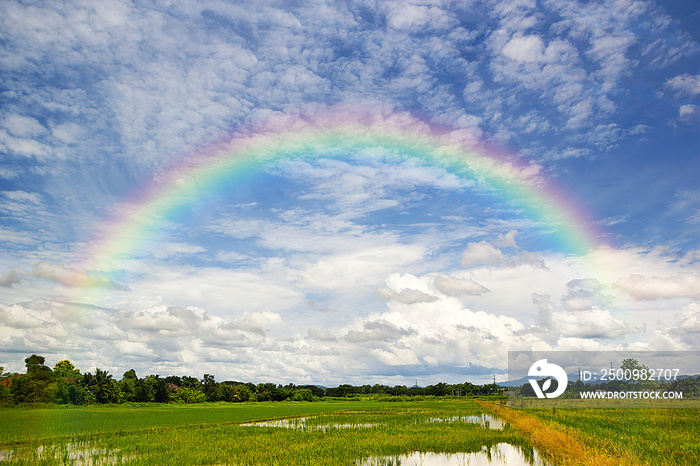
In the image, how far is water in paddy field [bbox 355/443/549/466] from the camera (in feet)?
51.5

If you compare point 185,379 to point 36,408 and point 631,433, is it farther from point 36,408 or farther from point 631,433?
point 631,433

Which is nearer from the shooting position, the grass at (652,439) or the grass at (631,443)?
the grass at (631,443)

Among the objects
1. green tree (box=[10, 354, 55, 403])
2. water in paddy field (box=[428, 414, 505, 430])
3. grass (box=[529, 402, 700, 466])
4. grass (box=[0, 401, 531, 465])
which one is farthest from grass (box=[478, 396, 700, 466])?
green tree (box=[10, 354, 55, 403])

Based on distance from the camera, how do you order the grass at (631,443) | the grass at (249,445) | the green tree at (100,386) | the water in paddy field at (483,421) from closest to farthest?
the grass at (631,443), the grass at (249,445), the water in paddy field at (483,421), the green tree at (100,386)

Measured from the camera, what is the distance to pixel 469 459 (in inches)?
659

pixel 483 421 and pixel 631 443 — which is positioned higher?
pixel 631 443

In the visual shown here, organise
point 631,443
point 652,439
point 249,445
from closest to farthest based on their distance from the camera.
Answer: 1. point 631,443
2. point 652,439
3. point 249,445

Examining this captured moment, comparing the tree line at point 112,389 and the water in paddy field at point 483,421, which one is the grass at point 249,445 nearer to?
the water in paddy field at point 483,421

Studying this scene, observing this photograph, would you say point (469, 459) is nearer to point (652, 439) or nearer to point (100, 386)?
point (652, 439)

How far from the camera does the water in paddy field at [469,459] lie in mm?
15700

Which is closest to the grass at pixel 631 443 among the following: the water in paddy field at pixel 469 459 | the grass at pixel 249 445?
the water in paddy field at pixel 469 459

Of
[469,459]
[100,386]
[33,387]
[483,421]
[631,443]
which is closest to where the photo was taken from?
[469,459]

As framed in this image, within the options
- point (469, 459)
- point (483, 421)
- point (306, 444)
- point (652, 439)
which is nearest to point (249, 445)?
point (306, 444)

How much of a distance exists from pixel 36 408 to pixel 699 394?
99.0m
